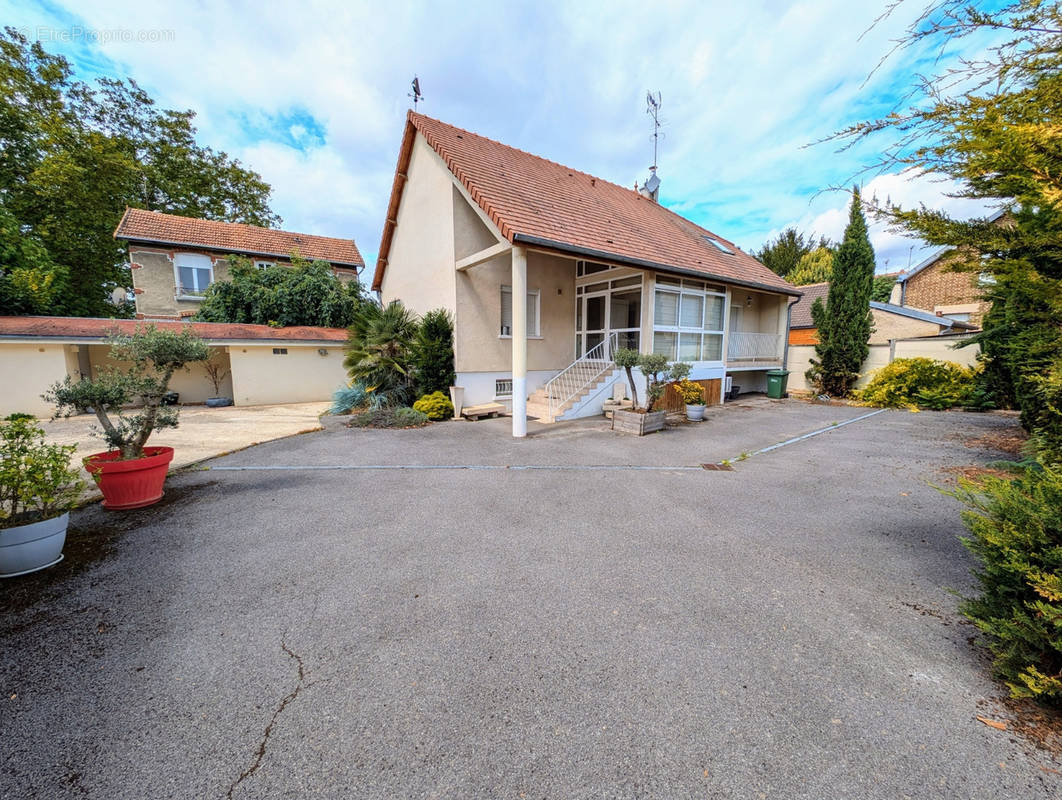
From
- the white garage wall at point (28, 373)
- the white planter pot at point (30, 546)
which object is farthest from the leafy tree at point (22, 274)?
the white planter pot at point (30, 546)

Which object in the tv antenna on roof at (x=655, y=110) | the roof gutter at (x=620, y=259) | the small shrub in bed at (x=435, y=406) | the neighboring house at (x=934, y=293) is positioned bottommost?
the small shrub in bed at (x=435, y=406)

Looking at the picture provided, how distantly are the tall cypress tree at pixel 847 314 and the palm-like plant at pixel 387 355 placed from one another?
45.2ft

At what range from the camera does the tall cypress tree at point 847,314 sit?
13047 millimetres

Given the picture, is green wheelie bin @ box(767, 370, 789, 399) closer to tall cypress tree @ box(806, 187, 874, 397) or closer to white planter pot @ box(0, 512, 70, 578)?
tall cypress tree @ box(806, 187, 874, 397)

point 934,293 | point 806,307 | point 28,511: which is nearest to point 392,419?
point 28,511

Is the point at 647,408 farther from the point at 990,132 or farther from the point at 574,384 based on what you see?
the point at 990,132

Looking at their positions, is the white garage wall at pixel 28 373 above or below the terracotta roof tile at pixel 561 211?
below

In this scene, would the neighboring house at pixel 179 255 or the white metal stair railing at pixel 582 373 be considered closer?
the white metal stair railing at pixel 582 373

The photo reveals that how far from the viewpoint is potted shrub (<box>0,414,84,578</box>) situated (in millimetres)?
3164

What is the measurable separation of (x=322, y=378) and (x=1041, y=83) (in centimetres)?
1692

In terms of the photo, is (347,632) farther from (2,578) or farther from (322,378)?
(322,378)

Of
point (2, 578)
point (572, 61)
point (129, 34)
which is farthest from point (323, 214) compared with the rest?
point (2, 578)

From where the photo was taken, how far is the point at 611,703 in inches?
78.0

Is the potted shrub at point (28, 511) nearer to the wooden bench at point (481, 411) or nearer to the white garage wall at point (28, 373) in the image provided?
the wooden bench at point (481, 411)
